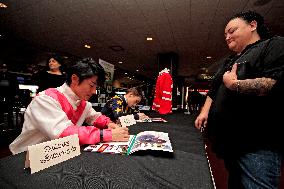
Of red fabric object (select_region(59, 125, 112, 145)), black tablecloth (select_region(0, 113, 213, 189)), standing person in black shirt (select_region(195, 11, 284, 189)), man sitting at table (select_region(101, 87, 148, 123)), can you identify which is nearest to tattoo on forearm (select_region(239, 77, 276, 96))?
standing person in black shirt (select_region(195, 11, 284, 189))

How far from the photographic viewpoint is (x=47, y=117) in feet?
3.04

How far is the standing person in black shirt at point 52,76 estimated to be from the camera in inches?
105

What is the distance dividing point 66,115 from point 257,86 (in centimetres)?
96

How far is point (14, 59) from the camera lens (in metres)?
8.65

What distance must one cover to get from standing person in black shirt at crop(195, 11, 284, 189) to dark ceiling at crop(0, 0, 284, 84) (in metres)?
2.86

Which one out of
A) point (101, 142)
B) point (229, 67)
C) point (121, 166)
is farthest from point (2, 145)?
point (229, 67)

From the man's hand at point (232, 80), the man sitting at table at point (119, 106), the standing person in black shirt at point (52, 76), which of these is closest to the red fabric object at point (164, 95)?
the man sitting at table at point (119, 106)

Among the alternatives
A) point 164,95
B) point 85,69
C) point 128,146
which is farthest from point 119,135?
point 164,95

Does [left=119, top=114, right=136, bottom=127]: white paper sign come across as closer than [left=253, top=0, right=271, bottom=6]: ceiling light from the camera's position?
Yes

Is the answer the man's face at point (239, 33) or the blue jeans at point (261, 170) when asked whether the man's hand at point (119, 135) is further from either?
the man's face at point (239, 33)

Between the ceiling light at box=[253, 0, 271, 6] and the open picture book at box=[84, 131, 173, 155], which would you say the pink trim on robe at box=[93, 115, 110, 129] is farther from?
the ceiling light at box=[253, 0, 271, 6]

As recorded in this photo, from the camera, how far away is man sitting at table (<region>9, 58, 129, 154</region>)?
2.96 feet

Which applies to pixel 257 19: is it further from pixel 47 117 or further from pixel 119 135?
pixel 47 117

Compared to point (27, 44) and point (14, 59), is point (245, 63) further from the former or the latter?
point (14, 59)
